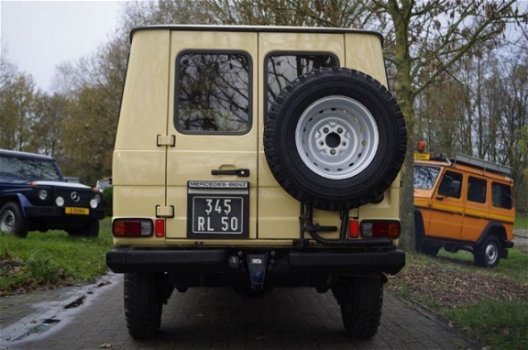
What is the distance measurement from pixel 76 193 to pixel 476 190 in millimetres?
9259

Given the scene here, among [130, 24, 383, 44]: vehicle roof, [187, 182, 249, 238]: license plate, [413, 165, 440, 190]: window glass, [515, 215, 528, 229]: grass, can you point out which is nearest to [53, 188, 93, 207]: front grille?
[413, 165, 440, 190]: window glass

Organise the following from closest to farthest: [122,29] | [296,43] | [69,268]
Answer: [296,43]
[69,268]
[122,29]

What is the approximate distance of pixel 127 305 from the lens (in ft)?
17.9

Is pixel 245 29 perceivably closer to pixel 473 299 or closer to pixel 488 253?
pixel 473 299

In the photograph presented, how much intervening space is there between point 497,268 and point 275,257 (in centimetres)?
1174

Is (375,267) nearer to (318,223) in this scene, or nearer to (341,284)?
(318,223)

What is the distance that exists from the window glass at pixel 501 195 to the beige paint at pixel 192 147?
11.7 m

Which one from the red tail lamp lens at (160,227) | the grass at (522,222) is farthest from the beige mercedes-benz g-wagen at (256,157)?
the grass at (522,222)

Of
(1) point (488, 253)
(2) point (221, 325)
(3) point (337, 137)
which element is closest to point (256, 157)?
(3) point (337, 137)

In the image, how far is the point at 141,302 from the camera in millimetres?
5430

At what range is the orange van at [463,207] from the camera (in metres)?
14.3

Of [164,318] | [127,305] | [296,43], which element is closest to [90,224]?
[164,318]

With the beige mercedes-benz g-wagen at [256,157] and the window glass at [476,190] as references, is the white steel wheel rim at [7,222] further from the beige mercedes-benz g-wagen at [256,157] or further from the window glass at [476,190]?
the window glass at [476,190]

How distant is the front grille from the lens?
12.4 m
